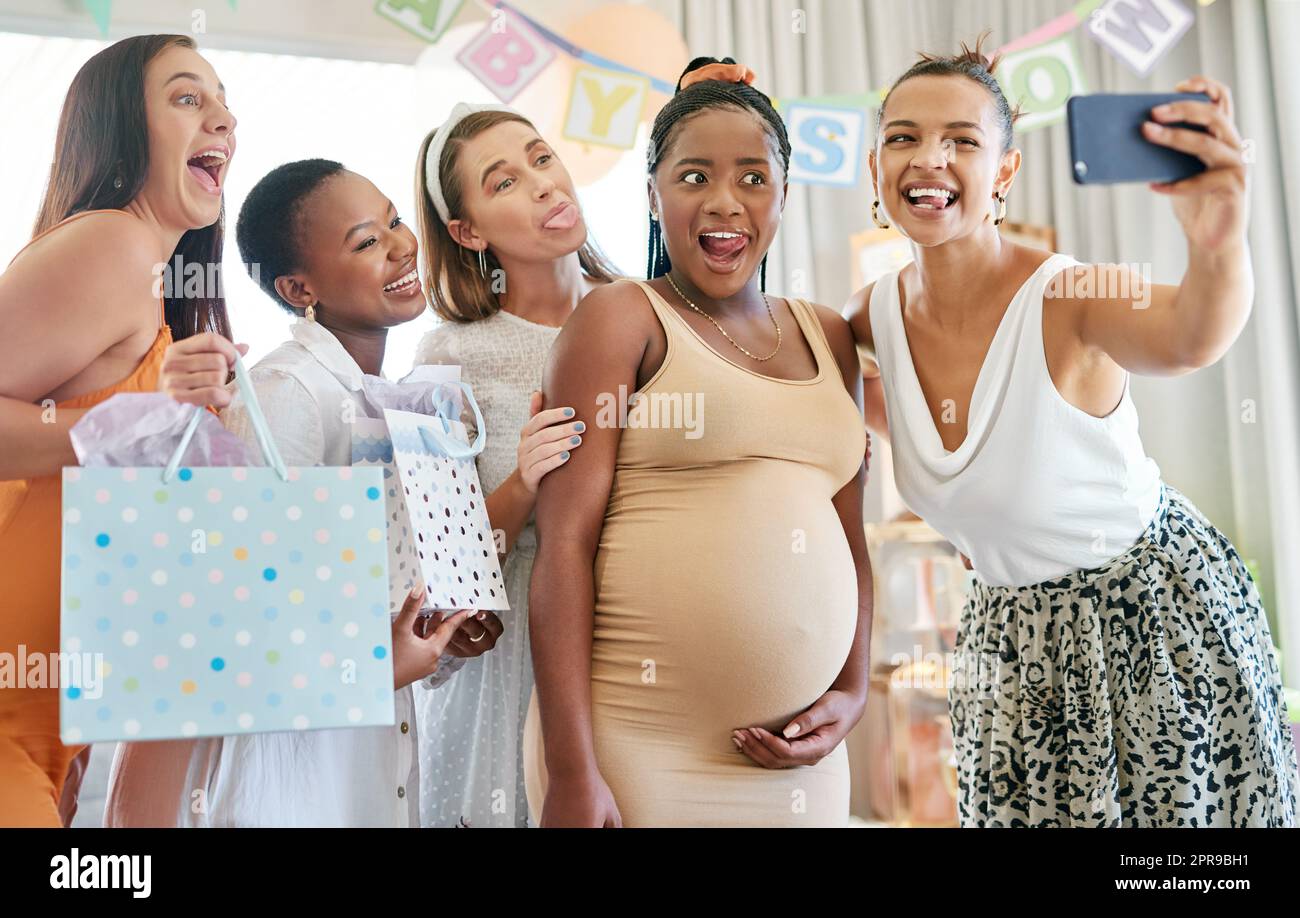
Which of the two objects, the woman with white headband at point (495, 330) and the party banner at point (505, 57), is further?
the party banner at point (505, 57)

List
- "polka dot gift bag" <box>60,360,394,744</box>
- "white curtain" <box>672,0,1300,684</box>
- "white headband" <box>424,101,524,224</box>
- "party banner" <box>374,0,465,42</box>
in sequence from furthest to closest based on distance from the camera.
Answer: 1. "white curtain" <box>672,0,1300,684</box>
2. "party banner" <box>374,0,465,42</box>
3. "white headband" <box>424,101,524,224</box>
4. "polka dot gift bag" <box>60,360,394,744</box>

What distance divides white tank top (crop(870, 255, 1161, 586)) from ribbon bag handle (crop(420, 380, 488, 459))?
1.53ft

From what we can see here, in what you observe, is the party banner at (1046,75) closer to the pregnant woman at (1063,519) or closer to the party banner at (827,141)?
the party banner at (827,141)

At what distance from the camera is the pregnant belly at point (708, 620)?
44.5 inches

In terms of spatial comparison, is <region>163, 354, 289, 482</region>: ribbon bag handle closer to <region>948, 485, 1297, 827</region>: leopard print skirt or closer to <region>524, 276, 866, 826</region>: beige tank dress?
<region>524, 276, 866, 826</region>: beige tank dress

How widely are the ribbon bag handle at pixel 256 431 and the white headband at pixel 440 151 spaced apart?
0.39 meters

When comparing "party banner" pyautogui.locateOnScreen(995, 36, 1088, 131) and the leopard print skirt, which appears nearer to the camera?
the leopard print skirt

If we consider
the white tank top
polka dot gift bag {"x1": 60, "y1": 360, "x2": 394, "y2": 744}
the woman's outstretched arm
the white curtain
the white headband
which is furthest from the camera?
the white curtain

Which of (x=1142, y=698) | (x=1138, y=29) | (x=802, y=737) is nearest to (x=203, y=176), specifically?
(x=802, y=737)

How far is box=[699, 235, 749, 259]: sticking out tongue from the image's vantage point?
1.19 meters

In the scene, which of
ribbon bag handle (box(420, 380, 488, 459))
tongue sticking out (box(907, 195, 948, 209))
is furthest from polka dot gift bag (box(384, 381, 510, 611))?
tongue sticking out (box(907, 195, 948, 209))

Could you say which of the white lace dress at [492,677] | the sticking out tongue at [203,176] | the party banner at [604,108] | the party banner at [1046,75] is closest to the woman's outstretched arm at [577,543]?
the white lace dress at [492,677]

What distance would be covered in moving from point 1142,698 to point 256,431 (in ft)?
3.08
